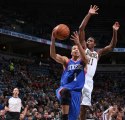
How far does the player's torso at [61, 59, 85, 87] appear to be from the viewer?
6.37m

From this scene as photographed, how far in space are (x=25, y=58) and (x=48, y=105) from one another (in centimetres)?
989

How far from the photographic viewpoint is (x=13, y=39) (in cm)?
2705

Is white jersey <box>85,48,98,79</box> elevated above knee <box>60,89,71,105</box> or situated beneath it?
elevated above

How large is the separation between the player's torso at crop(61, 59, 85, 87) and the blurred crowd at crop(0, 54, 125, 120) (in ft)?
25.9

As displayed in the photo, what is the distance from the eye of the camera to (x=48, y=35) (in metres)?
28.5

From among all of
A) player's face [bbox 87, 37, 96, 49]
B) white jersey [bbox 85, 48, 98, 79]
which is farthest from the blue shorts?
player's face [bbox 87, 37, 96, 49]

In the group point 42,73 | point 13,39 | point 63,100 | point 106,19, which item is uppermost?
point 106,19

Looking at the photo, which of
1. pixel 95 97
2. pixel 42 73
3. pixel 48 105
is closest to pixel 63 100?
pixel 48 105

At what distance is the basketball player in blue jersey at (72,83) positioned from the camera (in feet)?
20.6

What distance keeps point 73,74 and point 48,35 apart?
73.1ft

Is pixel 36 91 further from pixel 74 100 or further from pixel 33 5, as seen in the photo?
pixel 74 100

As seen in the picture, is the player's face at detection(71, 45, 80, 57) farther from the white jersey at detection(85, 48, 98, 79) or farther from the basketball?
the white jersey at detection(85, 48, 98, 79)

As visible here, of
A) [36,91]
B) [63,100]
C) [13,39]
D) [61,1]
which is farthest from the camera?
[61,1]

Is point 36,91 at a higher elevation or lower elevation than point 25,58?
lower
